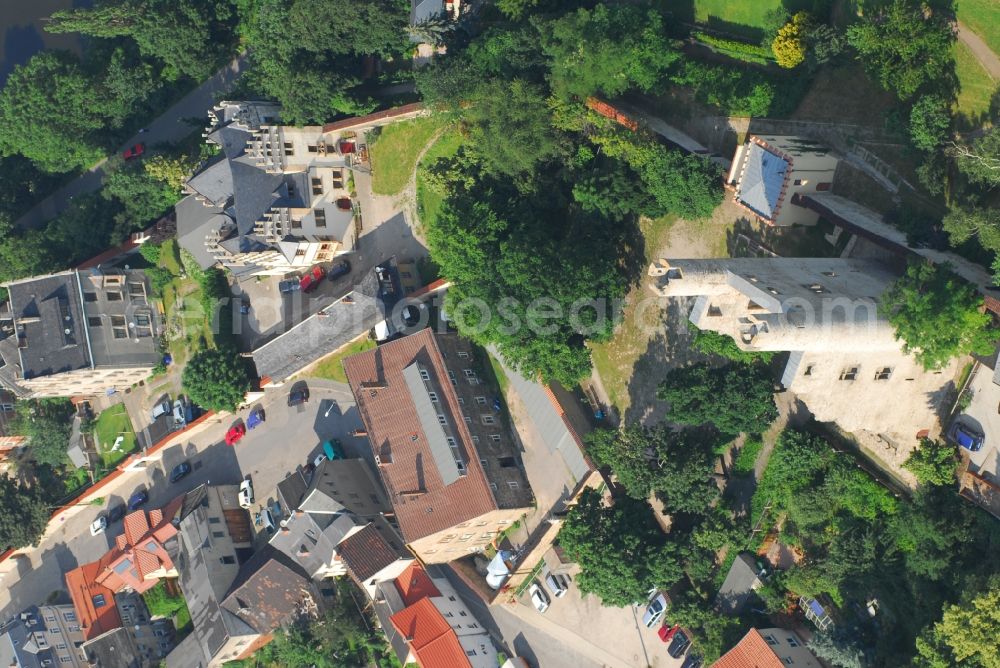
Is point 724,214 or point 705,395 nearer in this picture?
point 705,395

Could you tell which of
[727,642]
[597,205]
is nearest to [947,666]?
[727,642]

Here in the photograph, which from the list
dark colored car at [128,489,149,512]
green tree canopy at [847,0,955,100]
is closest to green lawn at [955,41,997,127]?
green tree canopy at [847,0,955,100]

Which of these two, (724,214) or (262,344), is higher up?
(724,214)

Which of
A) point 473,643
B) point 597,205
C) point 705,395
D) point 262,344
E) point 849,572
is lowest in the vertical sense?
point 473,643

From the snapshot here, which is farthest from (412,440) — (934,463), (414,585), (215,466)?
(934,463)

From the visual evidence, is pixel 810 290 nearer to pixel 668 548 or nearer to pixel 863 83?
pixel 863 83

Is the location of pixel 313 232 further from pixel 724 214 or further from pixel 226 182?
pixel 724 214

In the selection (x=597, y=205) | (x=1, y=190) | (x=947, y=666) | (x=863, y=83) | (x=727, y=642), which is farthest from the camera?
(x=1, y=190)

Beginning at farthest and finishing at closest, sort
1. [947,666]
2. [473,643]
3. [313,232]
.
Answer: [313,232] → [473,643] → [947,666]
